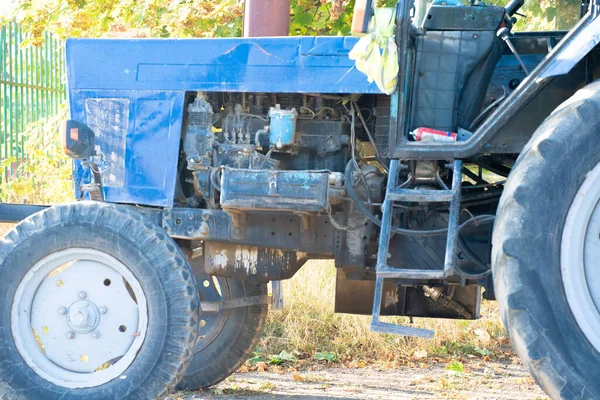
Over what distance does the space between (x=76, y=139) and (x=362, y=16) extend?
1.67 meters

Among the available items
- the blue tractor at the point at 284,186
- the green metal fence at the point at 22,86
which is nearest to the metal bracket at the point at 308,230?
the blue tractor at the point at 284,186

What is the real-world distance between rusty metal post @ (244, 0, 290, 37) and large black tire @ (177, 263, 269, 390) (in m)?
1.67

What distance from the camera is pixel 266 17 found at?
613cm

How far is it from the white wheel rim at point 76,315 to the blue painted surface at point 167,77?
0.67m

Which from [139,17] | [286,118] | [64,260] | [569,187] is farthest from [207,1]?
[569,187]

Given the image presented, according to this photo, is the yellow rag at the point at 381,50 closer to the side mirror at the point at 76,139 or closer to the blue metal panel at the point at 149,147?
the blue metal panel at the point at 149,147

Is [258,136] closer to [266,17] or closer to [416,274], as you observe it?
[266,17]

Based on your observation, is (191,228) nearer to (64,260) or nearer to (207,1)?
(64,260)

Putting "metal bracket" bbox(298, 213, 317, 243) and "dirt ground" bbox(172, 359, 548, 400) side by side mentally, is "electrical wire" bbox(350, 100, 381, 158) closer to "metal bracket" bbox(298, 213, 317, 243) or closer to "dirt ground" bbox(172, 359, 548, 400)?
"metal bracket" bbox(298, 213, 317, 243)

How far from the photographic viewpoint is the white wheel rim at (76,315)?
464 centimetres

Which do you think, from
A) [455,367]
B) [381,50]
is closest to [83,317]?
[381,50]

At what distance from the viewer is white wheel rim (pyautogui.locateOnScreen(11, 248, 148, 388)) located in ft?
15.2

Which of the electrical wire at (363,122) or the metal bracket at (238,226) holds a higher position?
the electrical wire at (363,122)

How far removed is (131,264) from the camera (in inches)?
181
